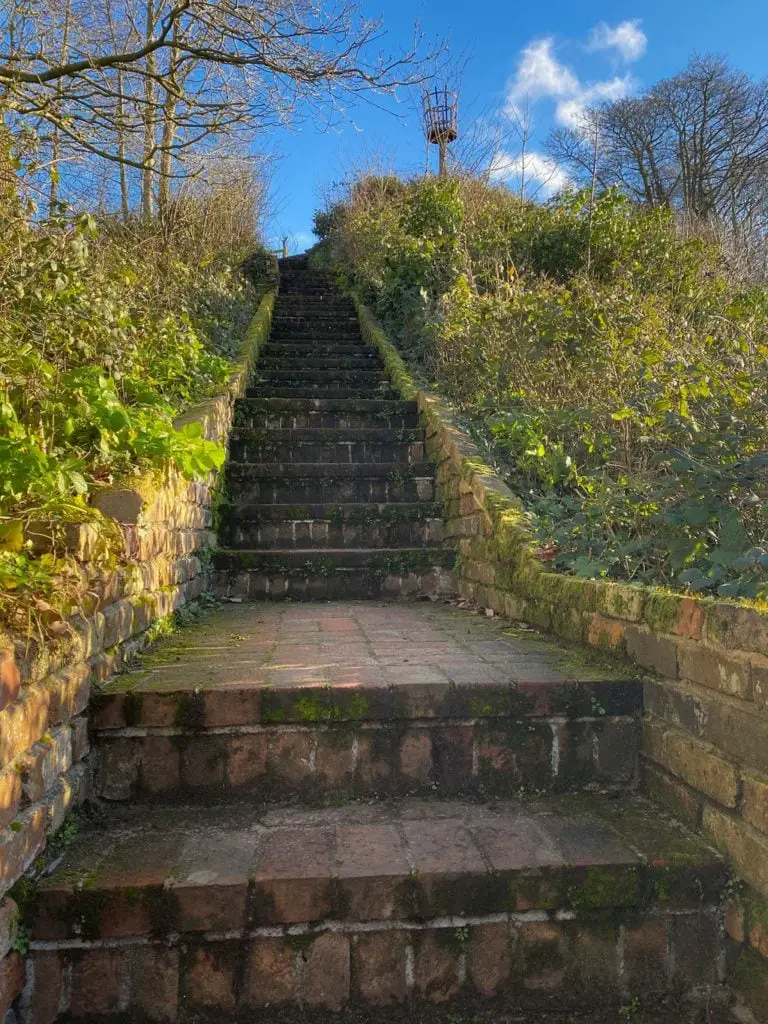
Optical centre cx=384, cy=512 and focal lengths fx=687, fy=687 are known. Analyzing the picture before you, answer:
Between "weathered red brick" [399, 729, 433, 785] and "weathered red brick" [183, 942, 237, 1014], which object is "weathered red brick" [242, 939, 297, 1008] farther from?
"weathered red brick" [399, 729, 433, 785]

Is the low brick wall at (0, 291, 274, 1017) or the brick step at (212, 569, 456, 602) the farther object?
the brick step at (212, 569, 456, 602)

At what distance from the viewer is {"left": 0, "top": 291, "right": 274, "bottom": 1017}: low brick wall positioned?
168cm

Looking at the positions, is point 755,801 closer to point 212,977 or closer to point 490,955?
point 490,955

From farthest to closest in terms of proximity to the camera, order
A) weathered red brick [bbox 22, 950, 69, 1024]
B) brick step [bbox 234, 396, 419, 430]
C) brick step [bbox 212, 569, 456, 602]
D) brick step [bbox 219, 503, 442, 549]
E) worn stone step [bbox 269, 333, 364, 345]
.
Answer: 1. worn stone step [bbox 269, 333, 364, 345]
2. brick step [bbox 234, 396, 419, 430]
3. brick step [bbox 219, 503, 442, 549]
4. brick step [bbox 212, 569, 456, 602]
5. weathered red brick [bbox 22, 950, 69, 1024]

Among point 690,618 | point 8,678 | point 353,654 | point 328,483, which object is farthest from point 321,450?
point 8,678

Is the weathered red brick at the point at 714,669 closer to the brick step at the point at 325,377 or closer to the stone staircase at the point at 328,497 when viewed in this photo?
the stone staircase at the point at 328,497

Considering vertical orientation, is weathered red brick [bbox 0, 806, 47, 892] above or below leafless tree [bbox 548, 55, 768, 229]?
below

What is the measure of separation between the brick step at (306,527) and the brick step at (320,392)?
2.11 meters

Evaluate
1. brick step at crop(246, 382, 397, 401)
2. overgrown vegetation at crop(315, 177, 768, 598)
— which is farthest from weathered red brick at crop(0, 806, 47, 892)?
brick step at crop(246, 382, 397, 401)

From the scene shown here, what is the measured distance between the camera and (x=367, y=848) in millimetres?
1979

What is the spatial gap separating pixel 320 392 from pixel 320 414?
2.56ft

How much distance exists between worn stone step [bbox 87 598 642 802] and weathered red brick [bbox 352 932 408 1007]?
0.53 m

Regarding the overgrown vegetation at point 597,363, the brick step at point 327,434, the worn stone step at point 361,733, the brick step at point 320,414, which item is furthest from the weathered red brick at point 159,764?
the brick step at point 320,414

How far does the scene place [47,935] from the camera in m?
1.75
